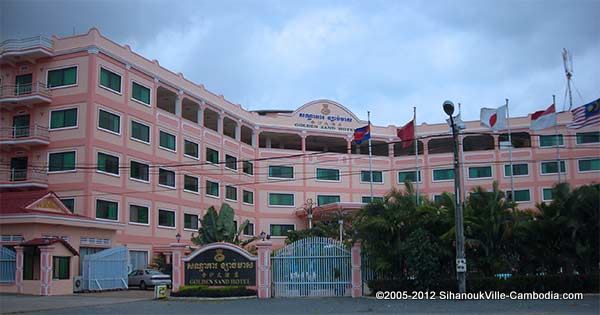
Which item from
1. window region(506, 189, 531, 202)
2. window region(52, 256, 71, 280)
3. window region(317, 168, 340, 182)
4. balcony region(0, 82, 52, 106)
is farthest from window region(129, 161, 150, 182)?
window region(506, 189, 531, 202)

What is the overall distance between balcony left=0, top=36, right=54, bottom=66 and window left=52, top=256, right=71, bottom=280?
15299 millimetres

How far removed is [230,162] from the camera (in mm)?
55406

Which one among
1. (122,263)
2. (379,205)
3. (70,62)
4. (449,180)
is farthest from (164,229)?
(449,180)

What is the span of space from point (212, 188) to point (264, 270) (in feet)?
84.8

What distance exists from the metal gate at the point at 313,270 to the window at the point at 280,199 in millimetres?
31828

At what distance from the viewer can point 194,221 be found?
50.0m

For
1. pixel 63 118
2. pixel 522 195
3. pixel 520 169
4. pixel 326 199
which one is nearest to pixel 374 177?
pixel 326 199

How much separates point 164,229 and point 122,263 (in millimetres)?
8853

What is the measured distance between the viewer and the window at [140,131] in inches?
1721

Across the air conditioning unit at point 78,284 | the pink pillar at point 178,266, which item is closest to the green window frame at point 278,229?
the air conditioning unit at point 78,284

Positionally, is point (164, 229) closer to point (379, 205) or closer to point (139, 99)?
point (139, 99)

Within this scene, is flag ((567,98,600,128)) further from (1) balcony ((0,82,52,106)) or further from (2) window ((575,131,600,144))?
(1) balcony ((0,82,52,106))

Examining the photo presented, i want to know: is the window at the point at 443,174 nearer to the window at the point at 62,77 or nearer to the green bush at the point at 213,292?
the window at the point at 62,77

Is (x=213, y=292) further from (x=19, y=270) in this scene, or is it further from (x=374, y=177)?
(x=374, y=177)
